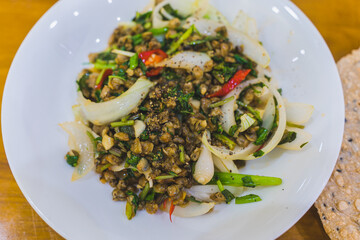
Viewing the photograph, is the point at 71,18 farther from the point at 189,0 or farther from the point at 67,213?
the point at 67,213

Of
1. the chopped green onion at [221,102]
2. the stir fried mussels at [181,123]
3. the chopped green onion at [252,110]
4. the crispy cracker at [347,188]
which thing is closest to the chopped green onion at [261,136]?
the stir fried mussels at [181,123]

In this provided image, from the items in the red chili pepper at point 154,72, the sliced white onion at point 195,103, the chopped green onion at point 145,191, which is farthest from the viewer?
the red chili pepper at point 154,72

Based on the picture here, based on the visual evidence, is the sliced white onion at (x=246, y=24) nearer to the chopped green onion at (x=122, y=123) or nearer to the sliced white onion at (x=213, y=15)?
the sliced white onion at (x=213, y=15)

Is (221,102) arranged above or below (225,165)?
above

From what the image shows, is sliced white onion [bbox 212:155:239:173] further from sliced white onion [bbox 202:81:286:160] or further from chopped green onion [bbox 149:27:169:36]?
chopped green onion [bbox 149:27:169:36]

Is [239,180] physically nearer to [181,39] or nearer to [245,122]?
[245,122]

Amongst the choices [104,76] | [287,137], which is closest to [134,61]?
[104,76]

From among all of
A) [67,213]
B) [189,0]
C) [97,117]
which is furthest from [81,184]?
[189,0]
